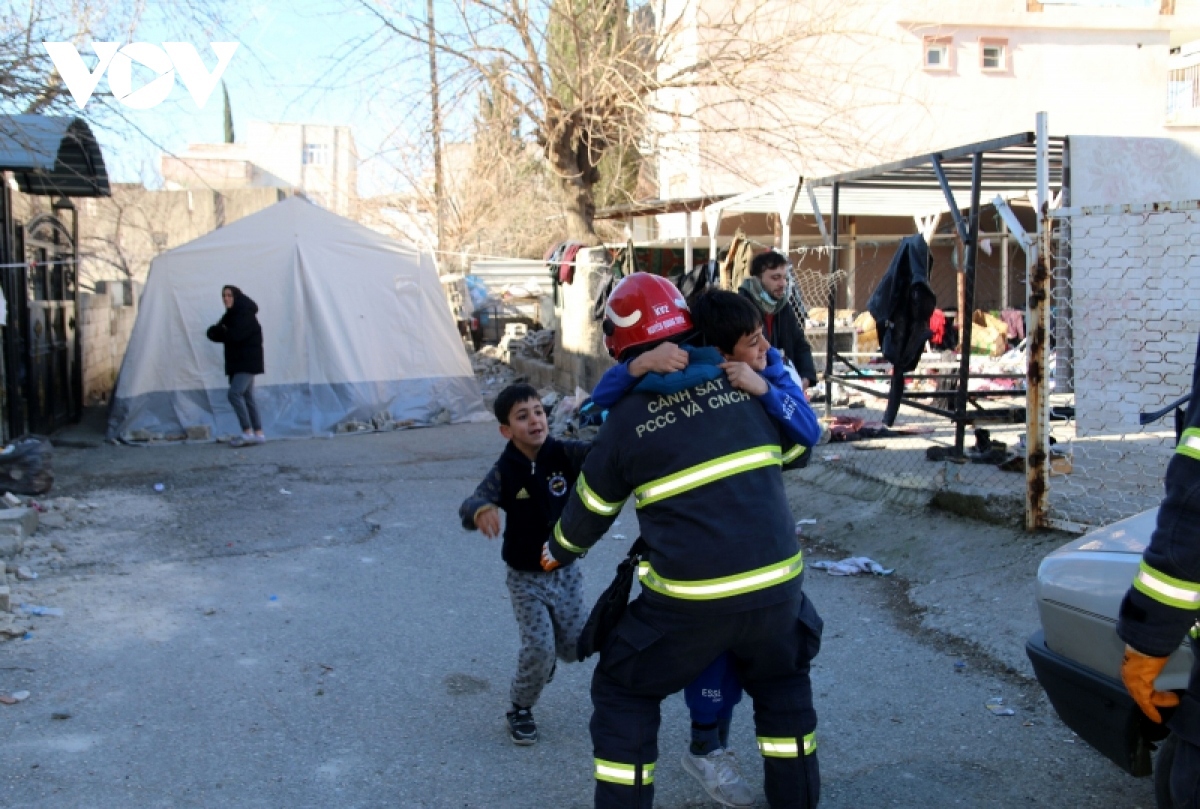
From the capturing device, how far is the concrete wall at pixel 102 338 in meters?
14.1

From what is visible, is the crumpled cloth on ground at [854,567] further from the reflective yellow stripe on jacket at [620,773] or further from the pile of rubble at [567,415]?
the pile of rubble at [567,415]

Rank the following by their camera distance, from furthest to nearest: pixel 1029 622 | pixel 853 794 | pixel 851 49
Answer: pixel 851 49, pixel 1029 622, pixel 853 794

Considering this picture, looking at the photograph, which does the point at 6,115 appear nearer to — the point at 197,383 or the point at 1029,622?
the point at 197,383

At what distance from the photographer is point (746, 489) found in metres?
2.71

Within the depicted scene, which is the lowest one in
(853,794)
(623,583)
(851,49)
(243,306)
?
(853,794)

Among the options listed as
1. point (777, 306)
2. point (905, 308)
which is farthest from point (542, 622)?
point (905, 308)

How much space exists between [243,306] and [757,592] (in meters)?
10.2

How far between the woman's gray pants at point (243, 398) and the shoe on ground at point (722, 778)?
942 centimetres

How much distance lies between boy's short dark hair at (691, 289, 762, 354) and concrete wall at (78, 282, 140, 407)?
1233cm

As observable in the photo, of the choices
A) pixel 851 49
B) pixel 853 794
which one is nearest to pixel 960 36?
pixel 851 49

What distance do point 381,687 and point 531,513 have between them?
1288 mm

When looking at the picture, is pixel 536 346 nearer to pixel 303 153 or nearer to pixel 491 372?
pixel 491 372

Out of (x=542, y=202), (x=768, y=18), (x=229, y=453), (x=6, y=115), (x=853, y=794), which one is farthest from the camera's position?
(x=542, y=202)

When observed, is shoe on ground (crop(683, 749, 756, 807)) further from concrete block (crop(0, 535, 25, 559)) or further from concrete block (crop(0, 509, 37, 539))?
concrete block (crop(0, 509, 37, 539))
